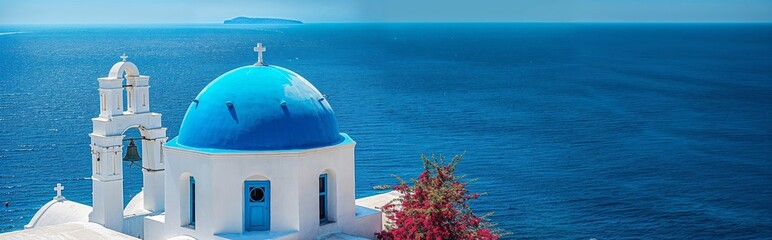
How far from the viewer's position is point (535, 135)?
230 ft

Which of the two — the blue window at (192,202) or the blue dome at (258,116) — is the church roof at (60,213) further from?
the blue dome at (258,116)

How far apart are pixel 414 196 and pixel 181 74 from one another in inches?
3931

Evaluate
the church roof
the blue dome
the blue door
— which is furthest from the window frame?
the church roof

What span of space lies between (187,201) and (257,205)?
1.73 meters

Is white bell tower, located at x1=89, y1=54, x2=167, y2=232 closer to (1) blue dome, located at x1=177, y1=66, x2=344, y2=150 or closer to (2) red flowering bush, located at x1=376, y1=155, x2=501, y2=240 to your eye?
(1) blue dome, located at x1=177, y1=66, x2=344, y2=150

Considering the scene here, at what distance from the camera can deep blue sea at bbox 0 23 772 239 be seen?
47.3 meters

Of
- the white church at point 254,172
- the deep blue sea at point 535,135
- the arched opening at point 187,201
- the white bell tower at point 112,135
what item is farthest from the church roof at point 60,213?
the deep blue sea at point 535,135

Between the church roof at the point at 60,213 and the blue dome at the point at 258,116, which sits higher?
the blue dome at the point at 258,116

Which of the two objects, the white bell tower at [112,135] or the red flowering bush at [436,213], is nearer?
the red flowering bush at [436,213]

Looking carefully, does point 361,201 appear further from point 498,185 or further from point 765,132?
point 765,132

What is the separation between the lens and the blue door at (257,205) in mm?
21047

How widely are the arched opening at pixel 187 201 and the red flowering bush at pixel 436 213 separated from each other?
4.32 metres

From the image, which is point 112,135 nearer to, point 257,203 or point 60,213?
point 60,213

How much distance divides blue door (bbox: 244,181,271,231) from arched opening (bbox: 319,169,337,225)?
134cm
